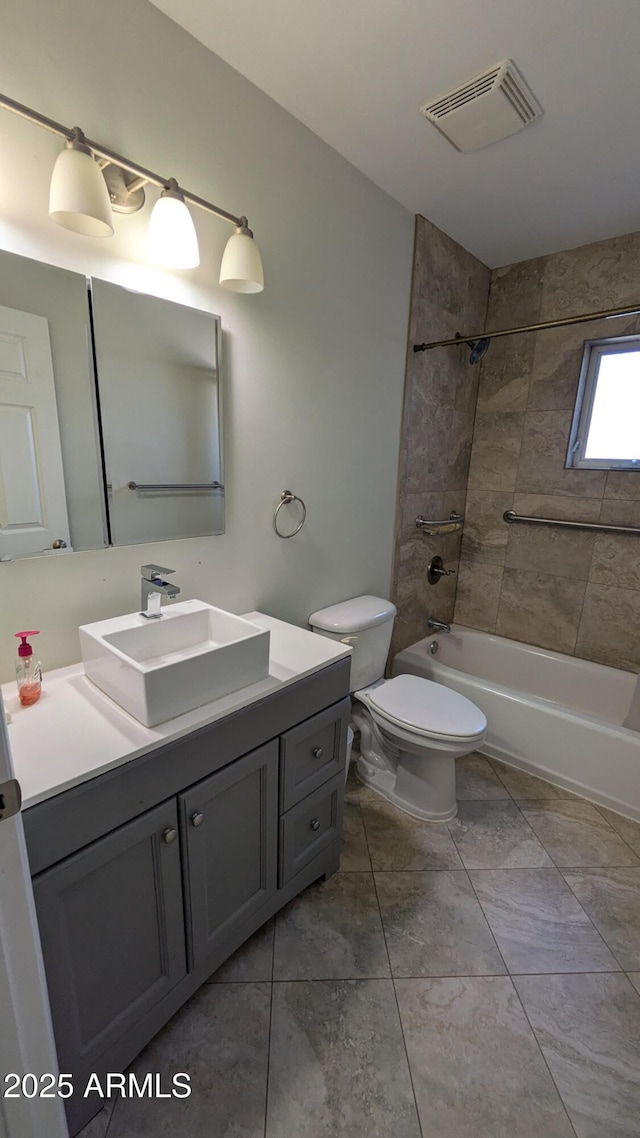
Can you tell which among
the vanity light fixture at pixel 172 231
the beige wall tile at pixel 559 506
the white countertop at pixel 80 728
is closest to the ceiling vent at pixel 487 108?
the vanity light fixture at pixel 172 231

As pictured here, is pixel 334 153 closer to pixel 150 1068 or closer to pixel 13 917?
pixel 13 917

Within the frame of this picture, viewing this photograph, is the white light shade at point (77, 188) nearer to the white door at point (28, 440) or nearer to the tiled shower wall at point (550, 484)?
the white door at point (28, 440)

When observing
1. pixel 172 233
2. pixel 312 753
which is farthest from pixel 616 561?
pixel 172 233

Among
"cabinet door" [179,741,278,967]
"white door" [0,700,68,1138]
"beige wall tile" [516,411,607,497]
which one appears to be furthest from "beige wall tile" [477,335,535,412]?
"white door" [0,700,68,1138]

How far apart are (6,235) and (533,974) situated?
2.28m

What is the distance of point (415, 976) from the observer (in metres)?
1.28

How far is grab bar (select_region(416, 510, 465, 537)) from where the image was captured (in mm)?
2428

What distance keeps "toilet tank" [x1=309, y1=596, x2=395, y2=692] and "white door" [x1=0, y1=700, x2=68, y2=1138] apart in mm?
1273

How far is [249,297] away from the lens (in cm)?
144

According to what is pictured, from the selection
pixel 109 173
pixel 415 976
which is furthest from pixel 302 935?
pixel 109 173

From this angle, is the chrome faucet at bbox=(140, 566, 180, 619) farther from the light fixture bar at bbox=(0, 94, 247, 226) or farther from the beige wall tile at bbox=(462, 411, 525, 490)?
the beige wall tile at bbox=(462, 411, 525, 490)

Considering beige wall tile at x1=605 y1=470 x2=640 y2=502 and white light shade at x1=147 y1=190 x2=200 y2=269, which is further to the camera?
beige wall tile at x1=605 y1=470 x2=640 y2=502

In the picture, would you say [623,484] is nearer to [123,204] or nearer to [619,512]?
[619,512]

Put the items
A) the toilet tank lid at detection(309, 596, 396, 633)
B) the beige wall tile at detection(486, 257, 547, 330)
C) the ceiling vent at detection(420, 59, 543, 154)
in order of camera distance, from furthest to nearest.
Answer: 1. the beige wall tile at detection(486, 257, 547, 330)
2. the toilet tank lid at detection(309, 596, 396, 633)
3. the ceiling vent at detection(420, 59, 543, 154)
